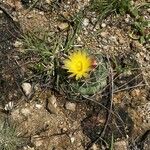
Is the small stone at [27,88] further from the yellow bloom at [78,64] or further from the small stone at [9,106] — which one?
the yellow bloom at [78,64]

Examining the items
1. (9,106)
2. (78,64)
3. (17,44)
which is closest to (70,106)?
(78,64)

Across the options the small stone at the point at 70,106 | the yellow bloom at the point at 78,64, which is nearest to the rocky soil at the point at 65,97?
the small stone at the point at 70,106

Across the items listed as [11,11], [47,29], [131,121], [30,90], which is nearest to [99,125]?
[131,121]

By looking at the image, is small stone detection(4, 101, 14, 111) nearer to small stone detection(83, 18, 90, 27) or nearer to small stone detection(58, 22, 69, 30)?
small stone detection(58, 22, 69, 30)

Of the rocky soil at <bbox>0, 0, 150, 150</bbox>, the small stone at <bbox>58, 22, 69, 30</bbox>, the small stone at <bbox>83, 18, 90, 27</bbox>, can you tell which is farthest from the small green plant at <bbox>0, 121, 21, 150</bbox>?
the small stone at <bbox>83, 18, 90, 27</bbox>

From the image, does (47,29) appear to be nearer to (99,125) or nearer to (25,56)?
(25,56)
